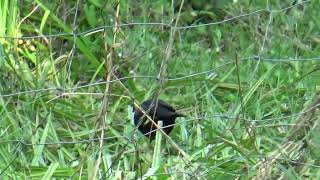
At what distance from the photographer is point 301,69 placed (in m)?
3.85

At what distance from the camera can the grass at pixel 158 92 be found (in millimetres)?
2717

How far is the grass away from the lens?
272 centimetres

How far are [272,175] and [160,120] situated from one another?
1.70 feet

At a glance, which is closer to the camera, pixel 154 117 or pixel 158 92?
pixel 158 92

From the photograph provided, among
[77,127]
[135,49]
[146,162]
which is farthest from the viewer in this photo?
[135,49]

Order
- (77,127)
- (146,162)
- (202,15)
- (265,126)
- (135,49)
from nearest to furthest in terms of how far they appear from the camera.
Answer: (146,162) < (265,126) < (77,127) < (135,49) < (202,15)

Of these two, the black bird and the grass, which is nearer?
the grass

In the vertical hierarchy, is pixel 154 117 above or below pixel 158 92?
below

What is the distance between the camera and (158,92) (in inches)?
107

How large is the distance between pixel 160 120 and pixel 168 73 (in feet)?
2.72

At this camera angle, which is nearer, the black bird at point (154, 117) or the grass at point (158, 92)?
the grass at point (158, 92)

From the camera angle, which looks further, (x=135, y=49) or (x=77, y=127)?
(x=135, y=49)

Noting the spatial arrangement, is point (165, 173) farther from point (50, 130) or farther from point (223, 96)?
A: point (223, 96)

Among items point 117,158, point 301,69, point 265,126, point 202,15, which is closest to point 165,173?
point 117,158
